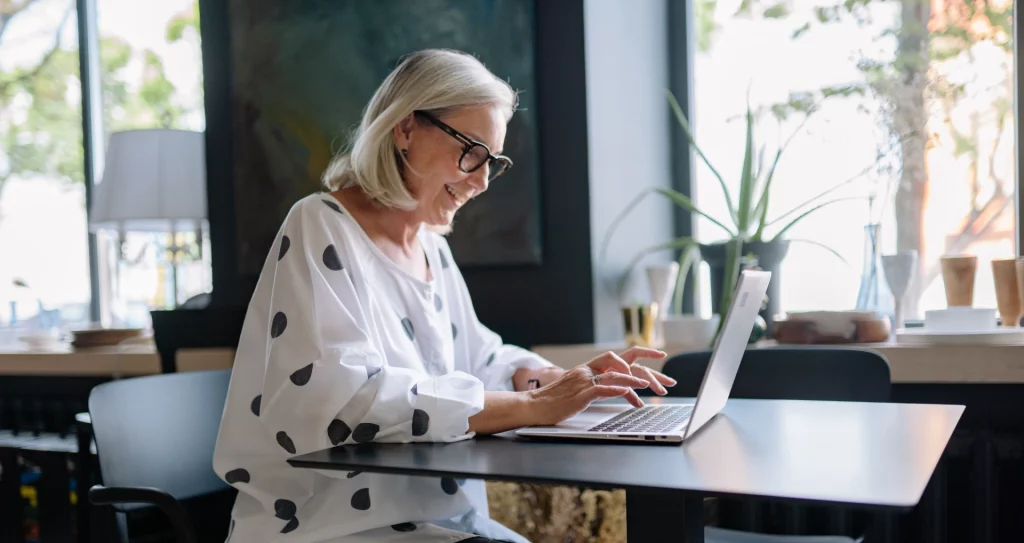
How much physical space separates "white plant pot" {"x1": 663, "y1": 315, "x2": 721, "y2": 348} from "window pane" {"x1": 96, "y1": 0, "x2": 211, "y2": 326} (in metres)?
1.89

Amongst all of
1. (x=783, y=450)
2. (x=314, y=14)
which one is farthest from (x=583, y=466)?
(x=314, y=14)

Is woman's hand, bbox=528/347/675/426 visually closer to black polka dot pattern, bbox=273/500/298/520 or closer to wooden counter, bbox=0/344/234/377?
black polka dot pattern, bbox=273/500/298/520

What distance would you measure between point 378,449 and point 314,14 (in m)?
1.82

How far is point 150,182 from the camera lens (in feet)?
9.30

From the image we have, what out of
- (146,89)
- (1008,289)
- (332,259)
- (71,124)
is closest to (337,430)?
(332,259)

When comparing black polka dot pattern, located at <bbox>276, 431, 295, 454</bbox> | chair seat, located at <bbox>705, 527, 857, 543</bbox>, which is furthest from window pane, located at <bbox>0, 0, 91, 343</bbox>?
chair seat, located at <bbox>705, 527, 857, 543</bbox>

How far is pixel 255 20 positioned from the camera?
8.98ft

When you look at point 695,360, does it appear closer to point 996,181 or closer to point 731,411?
point 731,411

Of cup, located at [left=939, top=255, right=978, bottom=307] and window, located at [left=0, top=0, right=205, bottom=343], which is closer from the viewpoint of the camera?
cup, located at [left=939, top=255, right=978, bottom=307]

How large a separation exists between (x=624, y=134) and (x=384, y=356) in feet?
4.45

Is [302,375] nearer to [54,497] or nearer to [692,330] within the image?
[692,330]

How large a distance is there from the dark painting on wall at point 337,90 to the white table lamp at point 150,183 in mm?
189

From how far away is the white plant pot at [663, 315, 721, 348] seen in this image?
2.18 m

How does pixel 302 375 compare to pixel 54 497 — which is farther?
pixel 54 497
